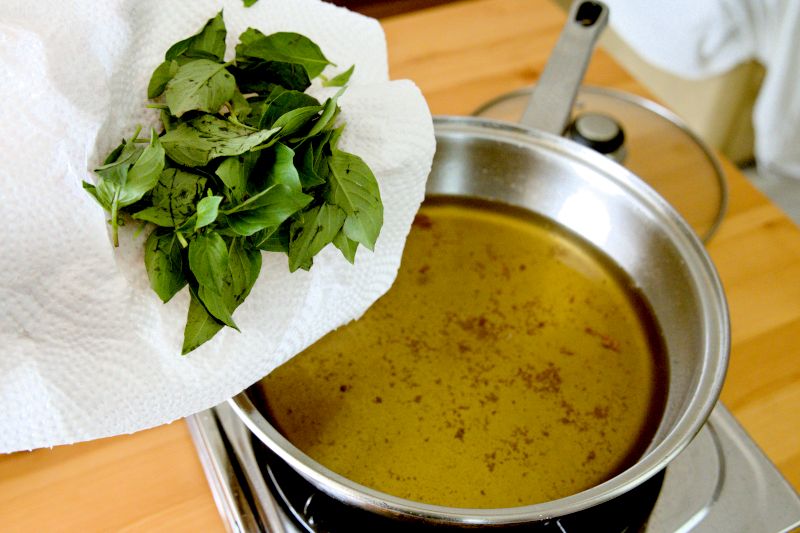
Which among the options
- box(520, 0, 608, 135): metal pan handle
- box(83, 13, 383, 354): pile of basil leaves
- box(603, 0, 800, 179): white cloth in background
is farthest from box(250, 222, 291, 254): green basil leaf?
box(603, 0, 800, 179): white cloth in background

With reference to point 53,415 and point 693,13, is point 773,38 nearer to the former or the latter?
point 693,13

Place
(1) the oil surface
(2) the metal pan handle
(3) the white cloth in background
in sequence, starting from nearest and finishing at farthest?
(1) the oil surface, (2) the metal pan handle, (3) the white cloth in background

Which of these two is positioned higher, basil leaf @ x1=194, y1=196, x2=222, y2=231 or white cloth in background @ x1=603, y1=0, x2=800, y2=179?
basil leaf @ x1=194, y1=196, x2=222, y2=231

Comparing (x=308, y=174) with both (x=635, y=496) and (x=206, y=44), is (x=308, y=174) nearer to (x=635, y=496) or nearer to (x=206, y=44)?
(x=206, y=44)

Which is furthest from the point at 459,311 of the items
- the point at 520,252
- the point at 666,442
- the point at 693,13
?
the point at 693,13

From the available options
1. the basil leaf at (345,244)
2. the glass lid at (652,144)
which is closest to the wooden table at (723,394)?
the glass lid at (652,144)

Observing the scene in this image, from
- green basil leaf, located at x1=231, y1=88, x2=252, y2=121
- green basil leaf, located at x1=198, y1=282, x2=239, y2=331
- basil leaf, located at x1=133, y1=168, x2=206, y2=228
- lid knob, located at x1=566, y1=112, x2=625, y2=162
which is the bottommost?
lid knob, located at x1=566, y1=112, x2=625, y2=162

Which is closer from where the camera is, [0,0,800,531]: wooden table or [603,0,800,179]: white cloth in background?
[0,0,800,531]: wooden table

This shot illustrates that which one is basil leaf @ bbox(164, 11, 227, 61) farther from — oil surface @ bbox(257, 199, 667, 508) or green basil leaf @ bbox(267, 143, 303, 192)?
oil surface @ bbox(257, 199, 667, 508)
